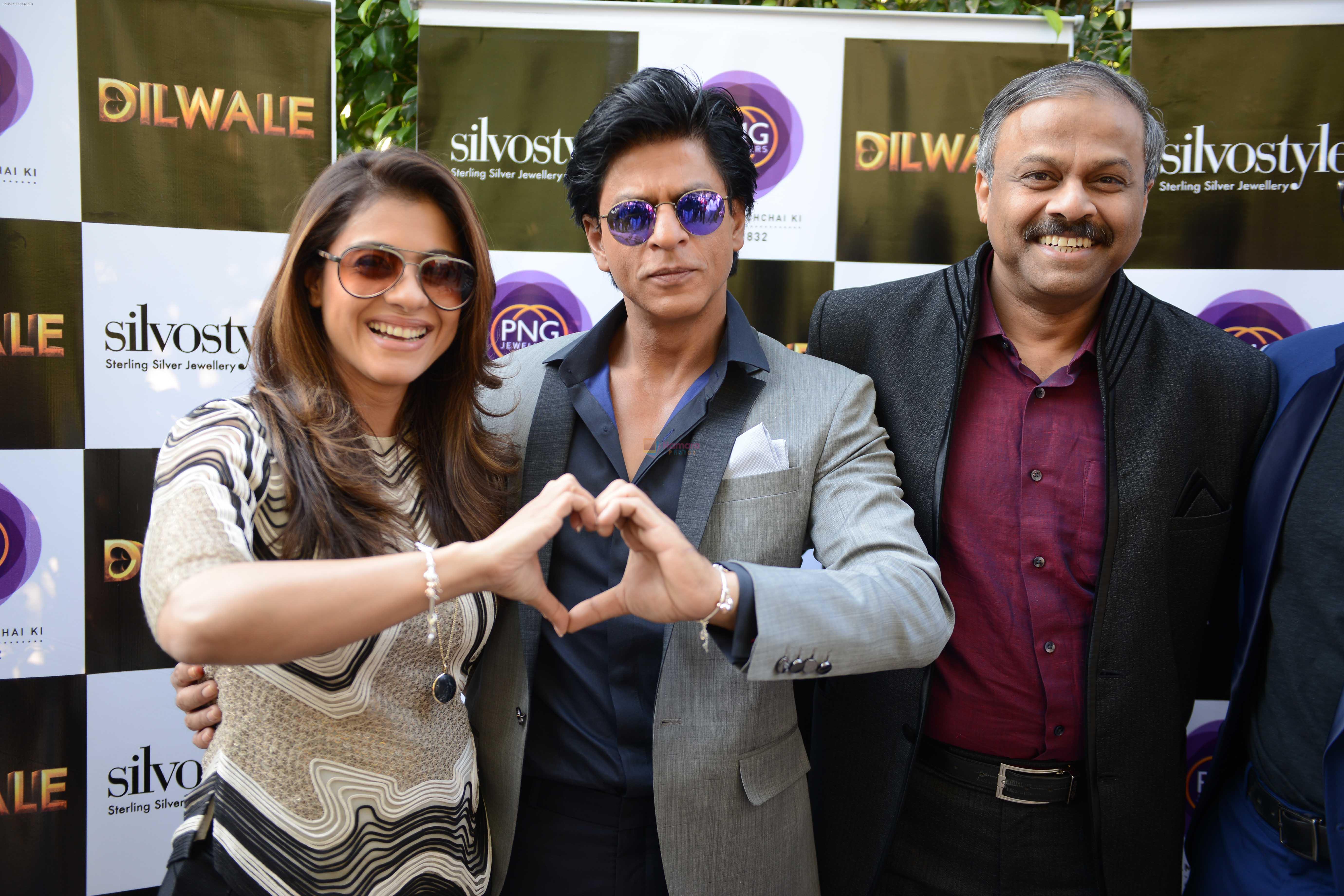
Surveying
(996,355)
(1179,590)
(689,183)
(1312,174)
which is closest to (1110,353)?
(996,355)

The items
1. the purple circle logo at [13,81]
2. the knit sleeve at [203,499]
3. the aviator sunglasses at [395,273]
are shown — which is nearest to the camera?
the knit sleeve at [203,499]

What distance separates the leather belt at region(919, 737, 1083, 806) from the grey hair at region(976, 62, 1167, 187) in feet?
4.84

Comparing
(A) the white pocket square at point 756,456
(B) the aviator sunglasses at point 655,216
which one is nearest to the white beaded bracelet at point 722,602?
(A) the white pocket square at point 756,456

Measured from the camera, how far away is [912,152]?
9.86 ft

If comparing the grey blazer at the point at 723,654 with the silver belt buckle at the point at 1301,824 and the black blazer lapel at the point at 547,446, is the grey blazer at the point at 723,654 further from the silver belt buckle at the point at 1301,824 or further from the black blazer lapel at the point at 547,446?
the silver belt buckle at the point at 1301,824

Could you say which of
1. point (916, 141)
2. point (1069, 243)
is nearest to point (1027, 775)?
point (1069, 243)

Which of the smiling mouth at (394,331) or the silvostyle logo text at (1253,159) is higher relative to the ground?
the silvostyle logo text at (1253,159)

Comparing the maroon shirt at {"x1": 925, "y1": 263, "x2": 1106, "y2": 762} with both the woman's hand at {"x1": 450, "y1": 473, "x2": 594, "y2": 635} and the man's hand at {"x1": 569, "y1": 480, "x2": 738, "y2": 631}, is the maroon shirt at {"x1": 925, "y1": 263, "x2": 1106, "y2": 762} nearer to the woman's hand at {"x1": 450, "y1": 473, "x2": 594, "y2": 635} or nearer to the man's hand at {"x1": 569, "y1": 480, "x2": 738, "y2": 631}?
the man's hand at {"x1": 569, "y1": 480, "x2": 738, "y2": 631}

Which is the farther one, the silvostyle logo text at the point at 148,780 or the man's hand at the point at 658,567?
the silvostyle logo text at the point at 148,780

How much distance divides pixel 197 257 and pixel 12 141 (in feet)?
2.12

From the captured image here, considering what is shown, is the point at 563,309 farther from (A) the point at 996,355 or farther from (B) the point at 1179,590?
(B) the point at 1179,590

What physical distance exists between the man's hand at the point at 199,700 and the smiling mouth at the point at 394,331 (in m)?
0.87

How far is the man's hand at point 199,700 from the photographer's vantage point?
5.82 feet

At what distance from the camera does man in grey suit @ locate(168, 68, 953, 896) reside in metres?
1.59
